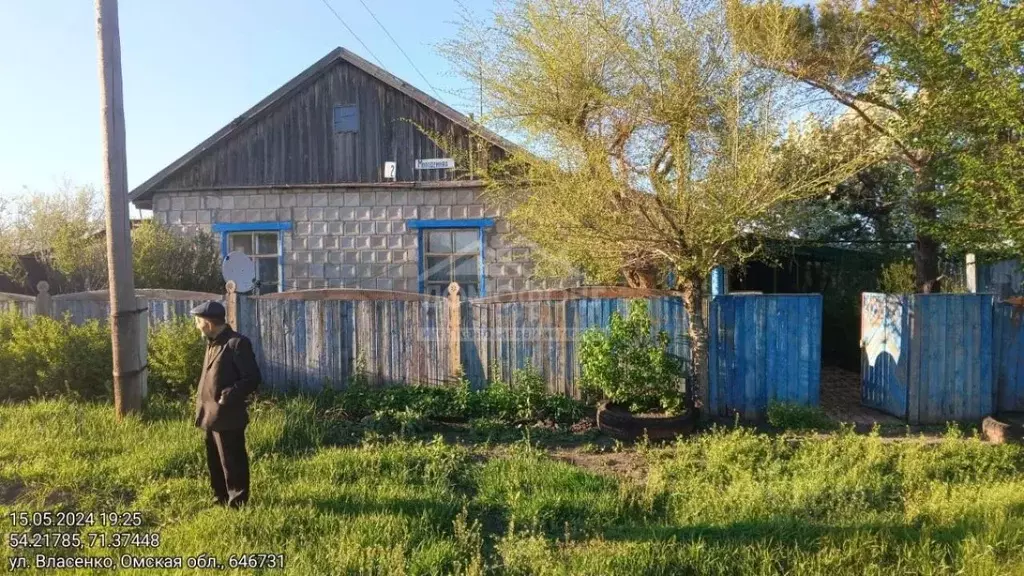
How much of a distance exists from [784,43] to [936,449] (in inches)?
163

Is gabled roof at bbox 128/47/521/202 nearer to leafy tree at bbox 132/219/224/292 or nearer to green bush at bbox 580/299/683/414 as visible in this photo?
leafy tree at bbox 132/219/224/292

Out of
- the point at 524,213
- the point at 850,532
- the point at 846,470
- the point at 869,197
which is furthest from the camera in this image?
the point at 869,197

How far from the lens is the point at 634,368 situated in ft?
20.0

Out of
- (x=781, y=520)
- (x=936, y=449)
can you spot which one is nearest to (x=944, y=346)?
(x=936, y=449)

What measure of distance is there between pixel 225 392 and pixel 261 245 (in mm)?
7883

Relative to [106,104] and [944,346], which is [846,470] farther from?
[106,104]

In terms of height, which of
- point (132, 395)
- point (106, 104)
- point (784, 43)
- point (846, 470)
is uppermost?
point (784, 43)

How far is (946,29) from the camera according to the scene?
587 centimetres

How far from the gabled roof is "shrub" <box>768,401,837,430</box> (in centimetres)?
679

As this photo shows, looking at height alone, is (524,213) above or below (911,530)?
above

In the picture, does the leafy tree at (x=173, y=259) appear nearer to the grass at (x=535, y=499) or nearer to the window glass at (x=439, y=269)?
the window glass at (x=439, y=269)

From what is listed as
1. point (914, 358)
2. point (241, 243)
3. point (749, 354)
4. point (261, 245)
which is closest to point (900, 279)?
point (914, 358)

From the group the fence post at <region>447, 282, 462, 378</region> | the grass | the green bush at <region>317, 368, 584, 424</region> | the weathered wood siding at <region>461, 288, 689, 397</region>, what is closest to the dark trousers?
the grass

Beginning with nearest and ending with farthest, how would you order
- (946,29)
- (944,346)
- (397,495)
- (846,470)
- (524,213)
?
1. (397,495)
2. (846,470)
3. (946,29)
4. (944,346)
5. (524,213)
